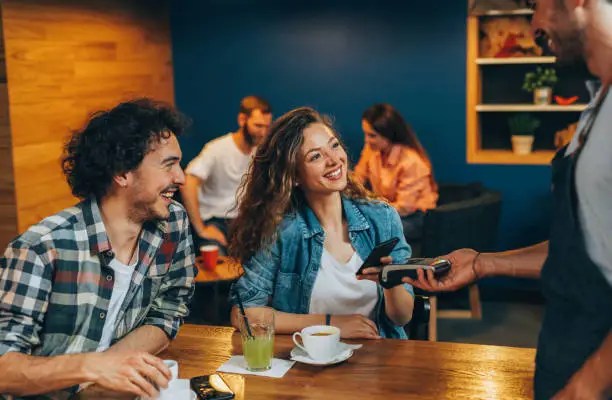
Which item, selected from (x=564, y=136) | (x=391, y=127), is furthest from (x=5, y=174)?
(x=564, y=136)

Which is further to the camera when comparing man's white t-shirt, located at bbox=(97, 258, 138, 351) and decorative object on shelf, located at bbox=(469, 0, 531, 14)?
decorative object on shelf, located at bbox=(469, 0, 531, 14)

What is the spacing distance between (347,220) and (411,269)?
572 millimetres

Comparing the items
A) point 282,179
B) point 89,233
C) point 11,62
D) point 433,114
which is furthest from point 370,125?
point 89,233

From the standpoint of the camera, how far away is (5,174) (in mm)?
4387

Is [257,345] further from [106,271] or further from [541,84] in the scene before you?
[541,84]

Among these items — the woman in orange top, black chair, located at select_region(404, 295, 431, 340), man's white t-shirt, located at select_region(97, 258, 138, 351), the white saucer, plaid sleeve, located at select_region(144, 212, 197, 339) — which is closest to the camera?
the white saucer

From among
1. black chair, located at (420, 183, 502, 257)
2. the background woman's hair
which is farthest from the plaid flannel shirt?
the background woman's hair

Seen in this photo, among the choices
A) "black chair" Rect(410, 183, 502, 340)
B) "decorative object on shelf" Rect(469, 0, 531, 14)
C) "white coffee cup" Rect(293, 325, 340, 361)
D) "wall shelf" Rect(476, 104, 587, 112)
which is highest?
"decorative object on shelf" Rect(469, 0, 531, 14)

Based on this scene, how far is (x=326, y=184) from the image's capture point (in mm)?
2430

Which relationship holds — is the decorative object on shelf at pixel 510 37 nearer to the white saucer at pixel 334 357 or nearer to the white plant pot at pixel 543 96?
the white plant pot at pixel 543 96

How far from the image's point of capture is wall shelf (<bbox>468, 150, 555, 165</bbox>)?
5305mm

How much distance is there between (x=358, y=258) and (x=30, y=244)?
1039 millimetres

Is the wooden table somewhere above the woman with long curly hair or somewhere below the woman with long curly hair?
below

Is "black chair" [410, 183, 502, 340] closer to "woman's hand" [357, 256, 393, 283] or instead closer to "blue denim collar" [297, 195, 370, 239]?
"blue denim collar" [297, 195, 370, 239]
